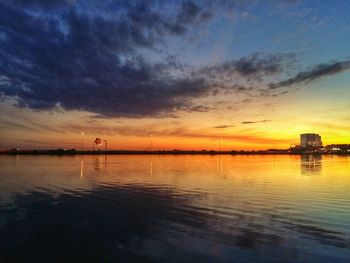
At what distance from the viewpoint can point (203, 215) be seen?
79.2 ft

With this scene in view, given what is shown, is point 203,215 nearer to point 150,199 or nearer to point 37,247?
point 150,199

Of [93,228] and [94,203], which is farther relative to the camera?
[94,203]

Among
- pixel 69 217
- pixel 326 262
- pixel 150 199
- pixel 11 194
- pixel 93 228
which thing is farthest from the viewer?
pixel 11 194

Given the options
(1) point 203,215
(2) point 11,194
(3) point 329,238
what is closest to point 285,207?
(1) point 203,215

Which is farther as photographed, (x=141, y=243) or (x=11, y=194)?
(x=11, y=194)

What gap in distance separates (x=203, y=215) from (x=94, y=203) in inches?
410

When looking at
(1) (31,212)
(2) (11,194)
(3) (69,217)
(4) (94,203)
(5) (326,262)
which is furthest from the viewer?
(2) (11,194)

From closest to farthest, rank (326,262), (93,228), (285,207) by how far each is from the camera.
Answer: (326,262) < (93,228) < (285,207)

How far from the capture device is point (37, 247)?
16031 millimetres

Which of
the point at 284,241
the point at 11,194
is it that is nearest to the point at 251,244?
the point at 284,241

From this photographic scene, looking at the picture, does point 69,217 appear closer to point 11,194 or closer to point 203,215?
point 203,215

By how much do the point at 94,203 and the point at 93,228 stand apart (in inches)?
382

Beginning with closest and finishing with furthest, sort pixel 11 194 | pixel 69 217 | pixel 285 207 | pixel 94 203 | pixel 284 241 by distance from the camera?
pixel 284 241 < pixel 69 217 < pixel 285 207 < pixel 94 203 < pixel 11 194

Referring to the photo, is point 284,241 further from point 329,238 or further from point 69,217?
point 69,217
